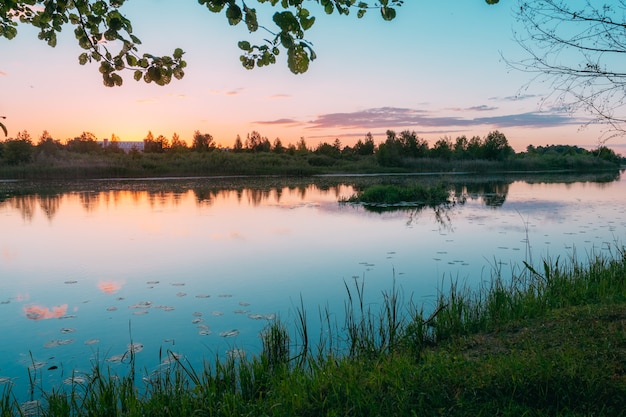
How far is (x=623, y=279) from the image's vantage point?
24.1ft

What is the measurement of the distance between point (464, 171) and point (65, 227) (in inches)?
2503

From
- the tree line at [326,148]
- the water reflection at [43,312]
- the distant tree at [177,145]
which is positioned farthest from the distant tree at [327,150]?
the water reflection at [43,312]

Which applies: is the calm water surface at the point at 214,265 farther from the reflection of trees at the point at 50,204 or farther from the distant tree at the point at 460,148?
the distant tree at the point at 460,148

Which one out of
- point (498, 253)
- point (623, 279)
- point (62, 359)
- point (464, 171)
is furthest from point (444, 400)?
point (464, 171)

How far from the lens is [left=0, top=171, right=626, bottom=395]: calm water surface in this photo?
245 inches

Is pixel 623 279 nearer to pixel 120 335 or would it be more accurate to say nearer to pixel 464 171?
pixel 120 335

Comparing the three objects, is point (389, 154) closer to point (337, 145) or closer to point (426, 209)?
point (337, 145)

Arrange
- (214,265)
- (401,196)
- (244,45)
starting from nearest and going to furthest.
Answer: (244,45), (214,265), (401,196)

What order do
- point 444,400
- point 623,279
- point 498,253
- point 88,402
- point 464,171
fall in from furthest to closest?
point 464,171 → point 498,253 → point 623,279 → point 88,402 → point 444,400

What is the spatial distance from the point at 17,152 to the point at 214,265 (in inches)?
2478

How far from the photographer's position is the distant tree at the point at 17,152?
61.1 m

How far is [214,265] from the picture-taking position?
10.7m

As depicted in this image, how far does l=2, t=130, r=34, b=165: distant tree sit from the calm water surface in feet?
155

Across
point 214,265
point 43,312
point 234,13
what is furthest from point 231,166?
point 234,13
